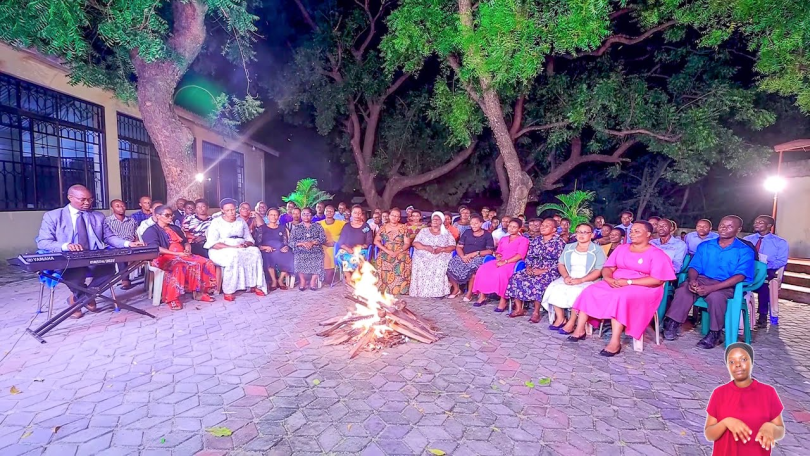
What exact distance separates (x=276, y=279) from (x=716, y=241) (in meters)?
7.60

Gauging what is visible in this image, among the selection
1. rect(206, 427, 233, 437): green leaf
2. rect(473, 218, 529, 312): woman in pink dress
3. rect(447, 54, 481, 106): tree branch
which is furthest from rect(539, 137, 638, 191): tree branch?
rect(206, 427, 233, 437): green leaf

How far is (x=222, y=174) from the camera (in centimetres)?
1852

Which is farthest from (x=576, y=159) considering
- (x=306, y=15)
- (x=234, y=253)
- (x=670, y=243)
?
(x=234, y=253)

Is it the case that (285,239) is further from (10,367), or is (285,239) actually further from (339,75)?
(339,75)

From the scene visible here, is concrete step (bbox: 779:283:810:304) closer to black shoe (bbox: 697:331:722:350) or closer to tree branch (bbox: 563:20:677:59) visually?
black shoe (bbox: 697:331:722:350)

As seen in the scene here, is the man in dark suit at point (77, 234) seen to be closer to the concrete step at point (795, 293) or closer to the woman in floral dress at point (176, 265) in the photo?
the woman in floral dress at point (176, 265)

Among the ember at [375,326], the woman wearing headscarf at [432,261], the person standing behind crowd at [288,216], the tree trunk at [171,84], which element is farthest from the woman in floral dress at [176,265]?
the woman wearing headscarf at [432,261]

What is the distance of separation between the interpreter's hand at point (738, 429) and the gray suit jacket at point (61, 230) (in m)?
7.22

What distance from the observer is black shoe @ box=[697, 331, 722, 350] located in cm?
552

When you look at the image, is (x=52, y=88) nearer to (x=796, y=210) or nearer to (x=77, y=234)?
(x=77, y=234)

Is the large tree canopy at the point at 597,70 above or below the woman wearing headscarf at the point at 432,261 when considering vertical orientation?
above

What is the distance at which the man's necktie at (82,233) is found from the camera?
6043 mm

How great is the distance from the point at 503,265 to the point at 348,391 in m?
4.20

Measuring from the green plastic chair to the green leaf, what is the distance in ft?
18.7
